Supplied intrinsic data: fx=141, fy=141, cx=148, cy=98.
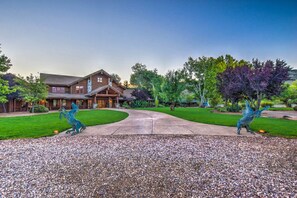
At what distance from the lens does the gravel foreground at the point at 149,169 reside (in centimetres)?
244

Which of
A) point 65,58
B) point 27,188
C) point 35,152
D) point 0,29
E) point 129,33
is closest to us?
point 27,188

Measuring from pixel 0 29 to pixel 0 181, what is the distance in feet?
53.3

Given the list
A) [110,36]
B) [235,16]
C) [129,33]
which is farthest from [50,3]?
[235,16]

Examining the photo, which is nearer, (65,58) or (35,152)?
(35,152)

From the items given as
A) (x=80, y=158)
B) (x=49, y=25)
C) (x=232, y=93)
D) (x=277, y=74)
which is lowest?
(x=80, y=158)

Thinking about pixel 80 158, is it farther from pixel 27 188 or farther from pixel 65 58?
pixel 65 58

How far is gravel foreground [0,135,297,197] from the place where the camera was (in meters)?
2.44

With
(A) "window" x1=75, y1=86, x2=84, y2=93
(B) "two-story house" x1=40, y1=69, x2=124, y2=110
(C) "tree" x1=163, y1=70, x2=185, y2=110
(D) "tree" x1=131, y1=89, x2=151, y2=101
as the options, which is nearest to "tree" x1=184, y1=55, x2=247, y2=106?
(D) "tree" x1=131, y1=89, x2=151, y2=101

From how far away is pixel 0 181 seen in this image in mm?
2758

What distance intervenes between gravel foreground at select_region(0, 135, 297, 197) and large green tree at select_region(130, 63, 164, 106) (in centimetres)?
2556

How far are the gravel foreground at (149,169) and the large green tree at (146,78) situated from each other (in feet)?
83.9

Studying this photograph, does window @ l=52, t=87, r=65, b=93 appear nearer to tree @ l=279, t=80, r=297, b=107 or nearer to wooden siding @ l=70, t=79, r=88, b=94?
wooden siding @ l=70, t=79, r=88, b=94

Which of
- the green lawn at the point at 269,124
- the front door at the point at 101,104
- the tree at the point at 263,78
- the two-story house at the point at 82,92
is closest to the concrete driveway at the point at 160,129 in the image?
the green lawn at the point at 269,124

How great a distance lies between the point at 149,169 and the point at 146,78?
41043 millimetres
